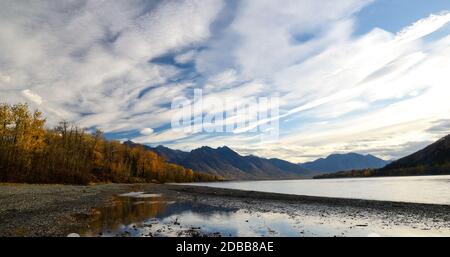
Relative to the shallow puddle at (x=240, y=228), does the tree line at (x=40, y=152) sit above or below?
above

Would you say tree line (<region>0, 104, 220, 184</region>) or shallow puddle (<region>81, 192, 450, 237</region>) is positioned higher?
tree line (<region>0, 104, 220, 184</region>)

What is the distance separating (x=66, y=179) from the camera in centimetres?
10175

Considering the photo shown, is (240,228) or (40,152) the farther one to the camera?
(40,152)

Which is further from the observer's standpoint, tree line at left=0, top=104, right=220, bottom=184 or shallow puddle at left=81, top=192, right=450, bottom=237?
tree line at left=0, top=104, right=220, bottom=184

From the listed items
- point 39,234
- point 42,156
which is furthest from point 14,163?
point 39,234

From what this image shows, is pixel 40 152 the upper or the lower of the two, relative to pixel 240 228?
upper

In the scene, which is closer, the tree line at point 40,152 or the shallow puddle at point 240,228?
the shallow puddle at point 240,228

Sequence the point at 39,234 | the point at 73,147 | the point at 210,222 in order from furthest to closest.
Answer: the point at 73,147, the point at 210,222, the point at 39,234
